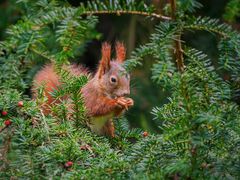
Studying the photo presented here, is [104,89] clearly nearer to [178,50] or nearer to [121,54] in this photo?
[121,54]

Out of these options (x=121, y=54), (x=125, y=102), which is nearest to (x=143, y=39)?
(x=121, y=54)

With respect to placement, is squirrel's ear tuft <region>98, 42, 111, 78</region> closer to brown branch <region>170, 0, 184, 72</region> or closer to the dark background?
the dark background

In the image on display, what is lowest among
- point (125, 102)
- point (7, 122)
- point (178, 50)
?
point (125, 102)

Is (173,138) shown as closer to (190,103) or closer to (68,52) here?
(190,103)

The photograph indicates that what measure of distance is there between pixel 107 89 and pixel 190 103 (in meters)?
1.13

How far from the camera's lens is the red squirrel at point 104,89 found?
199 cm

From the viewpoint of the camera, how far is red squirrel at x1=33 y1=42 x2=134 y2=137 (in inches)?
78.4

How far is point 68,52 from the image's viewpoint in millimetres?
1447

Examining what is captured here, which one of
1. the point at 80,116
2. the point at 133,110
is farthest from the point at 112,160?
the point at 133,110

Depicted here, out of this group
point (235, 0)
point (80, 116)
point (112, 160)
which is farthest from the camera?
point (235, 0)

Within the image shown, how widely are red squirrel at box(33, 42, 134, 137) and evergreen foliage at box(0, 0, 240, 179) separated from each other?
1.68ft

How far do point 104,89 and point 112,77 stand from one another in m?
0.07

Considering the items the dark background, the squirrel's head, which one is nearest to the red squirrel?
the squirrel's head

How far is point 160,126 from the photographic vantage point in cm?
113
